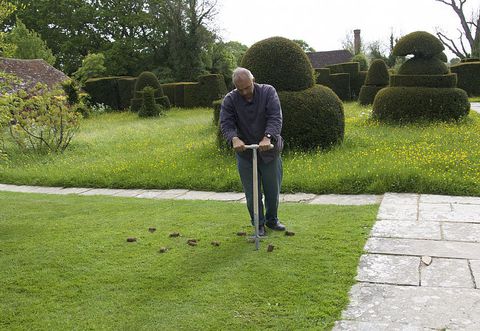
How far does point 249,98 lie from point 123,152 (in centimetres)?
788

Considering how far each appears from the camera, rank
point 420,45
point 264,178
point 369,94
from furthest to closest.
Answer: point 369,94
point 420,45
point 264,178

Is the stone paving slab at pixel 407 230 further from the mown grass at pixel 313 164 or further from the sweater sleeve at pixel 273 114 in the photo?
the mown grass at pixel 313 164

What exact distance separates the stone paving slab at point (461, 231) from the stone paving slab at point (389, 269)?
81 cm

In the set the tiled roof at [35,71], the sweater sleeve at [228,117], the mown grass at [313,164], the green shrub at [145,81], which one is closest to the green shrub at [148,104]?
the green shrub at [145,81]

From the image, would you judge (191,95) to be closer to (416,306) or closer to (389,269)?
(389,269)

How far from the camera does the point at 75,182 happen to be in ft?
29.9

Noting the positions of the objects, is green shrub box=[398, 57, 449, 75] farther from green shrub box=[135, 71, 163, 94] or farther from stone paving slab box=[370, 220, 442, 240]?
green shrub box=[135, 71, 163, 94]

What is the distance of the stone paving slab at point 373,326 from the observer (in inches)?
115

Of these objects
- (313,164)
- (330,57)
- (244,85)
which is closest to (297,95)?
(313,164)

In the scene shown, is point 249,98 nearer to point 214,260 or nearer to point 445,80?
point 214,260

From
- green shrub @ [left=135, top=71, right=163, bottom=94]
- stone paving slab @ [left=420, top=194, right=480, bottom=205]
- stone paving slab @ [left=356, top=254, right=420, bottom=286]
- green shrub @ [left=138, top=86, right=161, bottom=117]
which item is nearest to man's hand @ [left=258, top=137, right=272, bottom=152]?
stone paving slab @ [left=356, top=254, right=420, bottom=286]

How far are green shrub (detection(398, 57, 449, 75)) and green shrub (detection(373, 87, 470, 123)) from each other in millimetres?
604

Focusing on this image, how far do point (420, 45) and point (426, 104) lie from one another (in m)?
1.94

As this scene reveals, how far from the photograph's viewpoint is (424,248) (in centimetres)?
439
